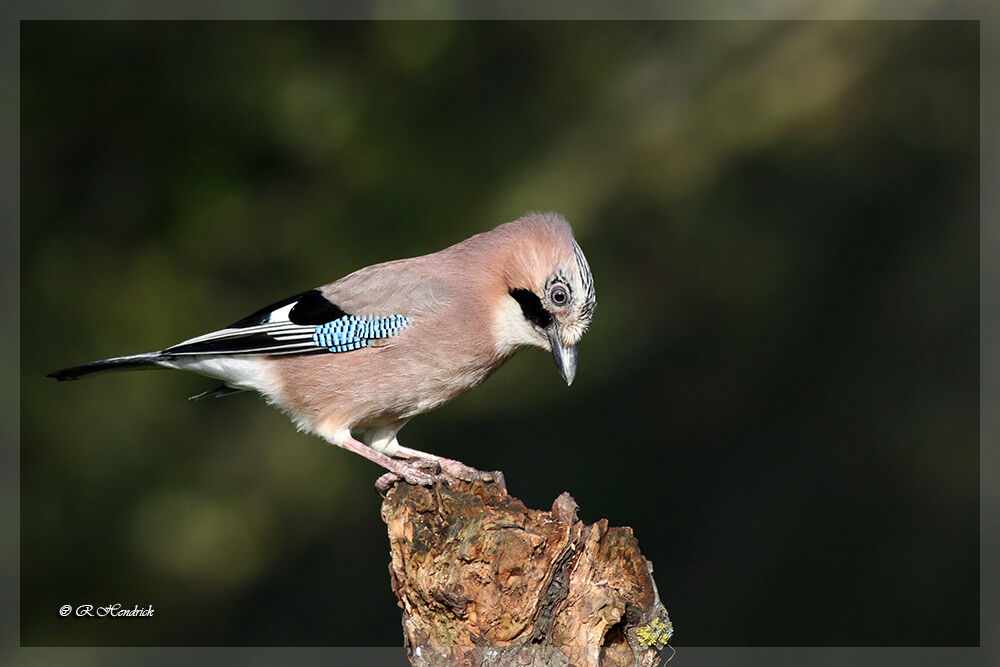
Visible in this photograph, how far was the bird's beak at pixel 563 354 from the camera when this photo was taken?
350 cm

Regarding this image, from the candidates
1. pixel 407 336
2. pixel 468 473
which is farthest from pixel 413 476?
pixel 407 336

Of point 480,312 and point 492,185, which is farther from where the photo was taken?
point 492,185

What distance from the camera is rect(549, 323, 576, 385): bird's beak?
350 cm

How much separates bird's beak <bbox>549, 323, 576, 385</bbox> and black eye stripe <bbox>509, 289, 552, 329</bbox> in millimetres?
39

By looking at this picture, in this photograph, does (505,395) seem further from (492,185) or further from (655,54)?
(655,54)

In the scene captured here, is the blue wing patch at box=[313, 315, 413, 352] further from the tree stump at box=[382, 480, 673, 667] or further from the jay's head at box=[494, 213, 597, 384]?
the tree stump at box=[382, 480, 673, 667]

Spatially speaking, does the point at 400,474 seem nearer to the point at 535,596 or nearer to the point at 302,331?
the point at 302,331

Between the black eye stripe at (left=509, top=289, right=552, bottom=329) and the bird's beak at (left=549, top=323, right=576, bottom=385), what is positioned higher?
the black eye stripe at (left=509, top=289, right=552, bottom=329)

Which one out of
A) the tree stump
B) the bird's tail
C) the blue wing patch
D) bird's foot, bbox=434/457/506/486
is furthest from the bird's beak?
the bird's tail

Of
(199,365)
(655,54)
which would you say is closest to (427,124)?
(655,54)

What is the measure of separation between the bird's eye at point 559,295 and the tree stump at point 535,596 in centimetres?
84

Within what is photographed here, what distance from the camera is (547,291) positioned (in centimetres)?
353

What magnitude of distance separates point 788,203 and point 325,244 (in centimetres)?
270

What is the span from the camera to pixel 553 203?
18.7ft
